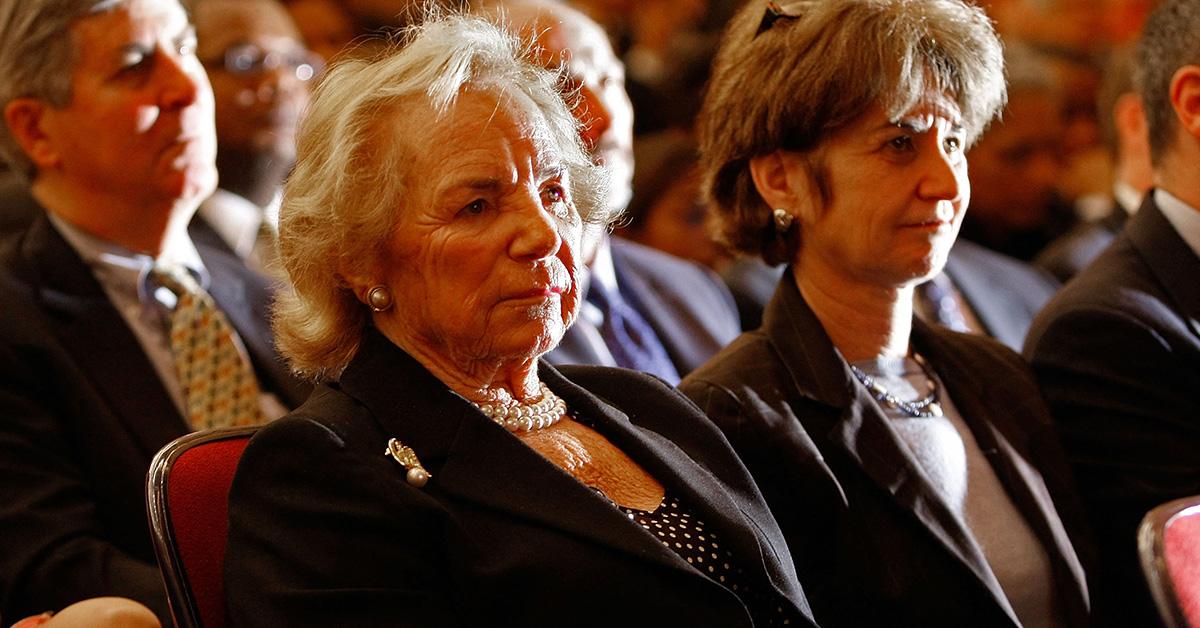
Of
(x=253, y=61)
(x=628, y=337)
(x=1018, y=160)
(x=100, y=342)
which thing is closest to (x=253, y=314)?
(x=100, y=342)

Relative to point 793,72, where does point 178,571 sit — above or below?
below

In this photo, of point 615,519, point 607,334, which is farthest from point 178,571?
point 607,334

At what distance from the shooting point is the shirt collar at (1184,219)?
2600 mm

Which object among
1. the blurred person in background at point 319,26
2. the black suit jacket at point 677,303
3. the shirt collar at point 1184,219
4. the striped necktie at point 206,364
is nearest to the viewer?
the striped necktie at point 206,364

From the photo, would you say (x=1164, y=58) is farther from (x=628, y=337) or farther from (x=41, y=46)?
(x=41, y=46)

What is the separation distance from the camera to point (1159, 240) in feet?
8.52

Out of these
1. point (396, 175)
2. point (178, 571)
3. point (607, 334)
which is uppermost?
point (396, 175)

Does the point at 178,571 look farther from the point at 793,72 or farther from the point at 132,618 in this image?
the point at 793,72

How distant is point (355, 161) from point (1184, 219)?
1.67 meters

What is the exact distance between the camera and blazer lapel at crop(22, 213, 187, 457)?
226 centimetres

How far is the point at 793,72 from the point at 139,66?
1208mm

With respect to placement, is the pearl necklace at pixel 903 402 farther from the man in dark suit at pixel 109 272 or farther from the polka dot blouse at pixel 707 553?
the man in dark suit at pixel 109 272

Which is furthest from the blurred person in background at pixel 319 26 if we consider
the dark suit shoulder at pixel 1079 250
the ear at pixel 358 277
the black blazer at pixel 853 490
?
the ear at pixel 358 277

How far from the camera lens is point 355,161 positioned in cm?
180
